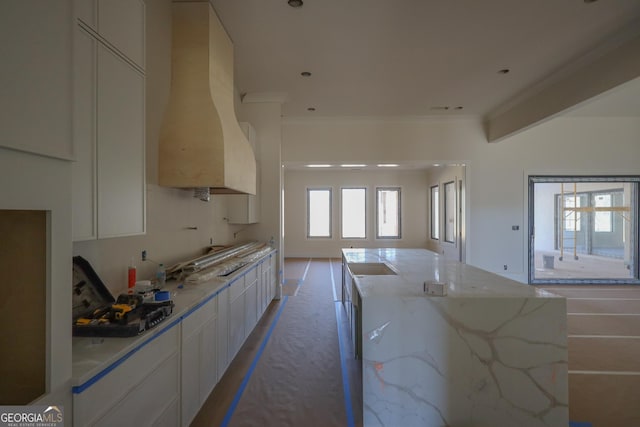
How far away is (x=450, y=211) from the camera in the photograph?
8070mm

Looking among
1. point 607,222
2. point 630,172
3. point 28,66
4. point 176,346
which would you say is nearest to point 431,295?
point 176,346

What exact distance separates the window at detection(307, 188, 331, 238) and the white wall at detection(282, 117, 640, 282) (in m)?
3.57

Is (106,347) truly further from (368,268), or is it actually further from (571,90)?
(571,90)

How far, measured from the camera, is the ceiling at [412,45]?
2.94m

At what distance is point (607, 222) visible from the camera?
7684 mm

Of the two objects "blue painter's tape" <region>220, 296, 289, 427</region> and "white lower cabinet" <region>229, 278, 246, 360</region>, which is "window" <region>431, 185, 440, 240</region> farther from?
"white lower cabinet" <region>229, 278, 246, 360</region>

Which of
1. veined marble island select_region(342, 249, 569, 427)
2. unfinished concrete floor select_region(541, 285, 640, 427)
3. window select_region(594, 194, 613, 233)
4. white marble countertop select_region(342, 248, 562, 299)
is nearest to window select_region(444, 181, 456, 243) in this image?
unfinished concrete floor select_region(541, 285, 640, 427)

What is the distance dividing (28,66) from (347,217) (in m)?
8.92

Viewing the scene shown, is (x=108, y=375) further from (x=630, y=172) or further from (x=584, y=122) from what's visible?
(x=630, y=172)

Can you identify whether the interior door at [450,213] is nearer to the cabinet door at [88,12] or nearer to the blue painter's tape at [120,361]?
the blue painter's tape at [120,361]

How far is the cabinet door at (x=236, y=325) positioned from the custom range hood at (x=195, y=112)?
115cm

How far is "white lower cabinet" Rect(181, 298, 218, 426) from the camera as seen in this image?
1906 mm

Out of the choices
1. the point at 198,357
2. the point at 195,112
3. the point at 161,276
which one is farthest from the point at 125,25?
the point at 198,357

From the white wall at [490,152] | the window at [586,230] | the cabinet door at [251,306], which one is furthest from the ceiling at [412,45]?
the cabinet door at [251,306]
